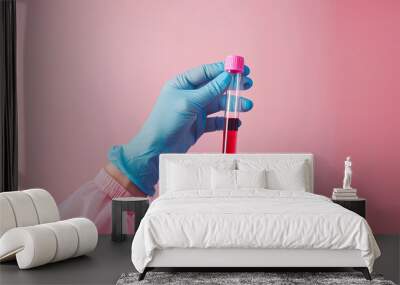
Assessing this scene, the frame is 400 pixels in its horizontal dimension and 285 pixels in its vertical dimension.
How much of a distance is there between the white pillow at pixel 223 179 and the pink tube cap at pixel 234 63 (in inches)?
45.9

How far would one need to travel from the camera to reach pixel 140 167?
245 inches

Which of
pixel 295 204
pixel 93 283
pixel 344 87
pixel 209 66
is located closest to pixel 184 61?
pixel 209 66

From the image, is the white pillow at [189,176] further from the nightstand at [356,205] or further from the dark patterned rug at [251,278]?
the dark patterned rug at [251,278]

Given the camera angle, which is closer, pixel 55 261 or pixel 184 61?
pixel 55 261

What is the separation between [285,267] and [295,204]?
484 mm

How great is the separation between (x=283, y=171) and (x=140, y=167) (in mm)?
1530

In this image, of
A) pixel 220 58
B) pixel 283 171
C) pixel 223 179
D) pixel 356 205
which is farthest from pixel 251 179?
pixel 220 58

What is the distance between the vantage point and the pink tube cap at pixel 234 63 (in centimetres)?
614

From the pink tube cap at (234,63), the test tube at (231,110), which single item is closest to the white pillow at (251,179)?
the test tube at (231,110)

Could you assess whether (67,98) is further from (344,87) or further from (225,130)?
(344,87)

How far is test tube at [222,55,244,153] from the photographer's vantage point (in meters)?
6.16

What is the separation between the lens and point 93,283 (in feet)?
13.4

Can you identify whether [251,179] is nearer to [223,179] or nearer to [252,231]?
[223,179]

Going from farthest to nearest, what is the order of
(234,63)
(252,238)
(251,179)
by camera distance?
(234,63) < (251,179) < (252,238)
